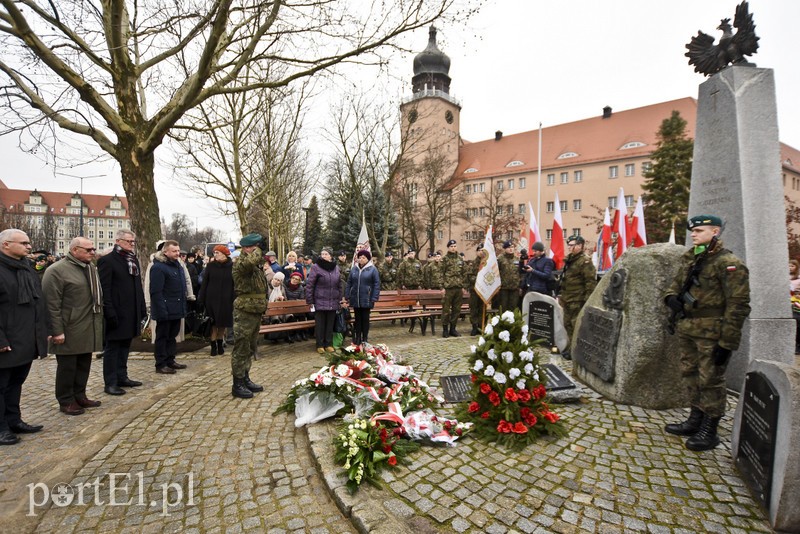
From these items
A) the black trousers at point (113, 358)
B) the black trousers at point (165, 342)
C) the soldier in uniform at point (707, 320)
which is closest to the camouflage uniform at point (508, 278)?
the soldier in uniform at point (707, 320)

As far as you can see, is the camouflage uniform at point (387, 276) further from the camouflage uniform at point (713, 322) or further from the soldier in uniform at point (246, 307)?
the camouflage uniform at point (713, 322)

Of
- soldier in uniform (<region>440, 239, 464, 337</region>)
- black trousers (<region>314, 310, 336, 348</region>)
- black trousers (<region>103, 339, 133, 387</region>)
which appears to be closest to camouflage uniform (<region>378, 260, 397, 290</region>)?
soldier in uniform (<region>440, 239, 464, 337</region>)

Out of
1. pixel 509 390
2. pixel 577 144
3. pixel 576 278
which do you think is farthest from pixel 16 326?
pixel 577 144

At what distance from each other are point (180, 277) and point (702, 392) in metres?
7.02

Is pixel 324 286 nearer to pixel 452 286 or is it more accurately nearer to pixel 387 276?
pixel 452 286

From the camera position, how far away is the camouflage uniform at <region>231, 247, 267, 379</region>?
→ 500cm

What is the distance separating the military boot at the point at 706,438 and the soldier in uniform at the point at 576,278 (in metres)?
3.12

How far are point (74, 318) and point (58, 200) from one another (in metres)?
107

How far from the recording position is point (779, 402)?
2.54 meters

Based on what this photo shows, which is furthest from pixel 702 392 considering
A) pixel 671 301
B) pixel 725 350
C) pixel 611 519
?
pixel 611 519

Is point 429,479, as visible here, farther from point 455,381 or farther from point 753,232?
point 753,232

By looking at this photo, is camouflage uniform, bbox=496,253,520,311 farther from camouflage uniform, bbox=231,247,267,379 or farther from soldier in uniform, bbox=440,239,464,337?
camouflage uniform, bbox=231,247,267,379

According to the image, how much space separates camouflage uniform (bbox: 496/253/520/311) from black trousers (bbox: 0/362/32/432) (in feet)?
25.4

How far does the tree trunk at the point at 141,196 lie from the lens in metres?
8.47
